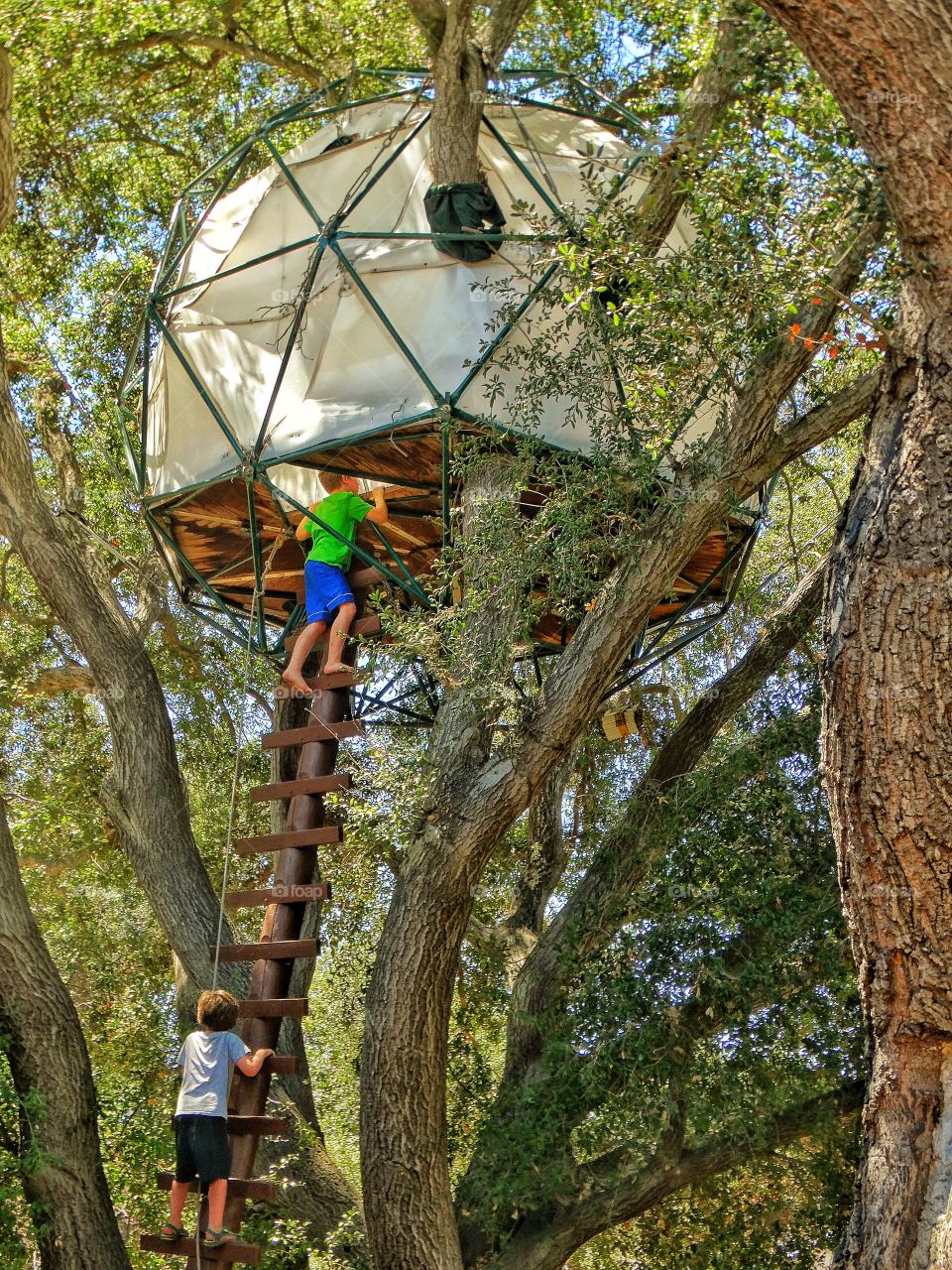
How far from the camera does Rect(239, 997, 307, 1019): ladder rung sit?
6281 mm

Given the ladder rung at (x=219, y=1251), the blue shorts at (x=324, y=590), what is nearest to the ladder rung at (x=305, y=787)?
the blue shorts at (x=324, y=590)

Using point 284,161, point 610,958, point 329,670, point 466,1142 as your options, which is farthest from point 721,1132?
point 284,161

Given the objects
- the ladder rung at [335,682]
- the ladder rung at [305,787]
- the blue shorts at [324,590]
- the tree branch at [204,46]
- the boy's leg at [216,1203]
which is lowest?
the boy's leg at [216,1203]

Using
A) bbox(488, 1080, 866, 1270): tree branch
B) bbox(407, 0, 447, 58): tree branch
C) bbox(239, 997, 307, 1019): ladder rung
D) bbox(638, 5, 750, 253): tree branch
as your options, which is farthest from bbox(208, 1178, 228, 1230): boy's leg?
bbox(407, 0, 447, 58): tree branch

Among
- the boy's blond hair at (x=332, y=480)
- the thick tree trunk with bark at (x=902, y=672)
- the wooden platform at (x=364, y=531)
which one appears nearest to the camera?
the thick tree trunk with bark at (x=902, y=672)

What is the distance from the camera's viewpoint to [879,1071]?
15.4 ft

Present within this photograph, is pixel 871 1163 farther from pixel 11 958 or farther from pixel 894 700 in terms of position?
pixel 11 958

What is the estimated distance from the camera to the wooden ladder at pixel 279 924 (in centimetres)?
603

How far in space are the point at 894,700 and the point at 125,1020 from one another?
24.0 feet

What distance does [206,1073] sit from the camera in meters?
5.93

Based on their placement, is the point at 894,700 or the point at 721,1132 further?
the point at 721,1132

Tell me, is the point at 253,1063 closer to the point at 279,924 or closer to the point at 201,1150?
the point at 201,1150

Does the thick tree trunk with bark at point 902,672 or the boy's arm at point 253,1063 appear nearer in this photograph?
the thick tree trunk with bark at point 902,672

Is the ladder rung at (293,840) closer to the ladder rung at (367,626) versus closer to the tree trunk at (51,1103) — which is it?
the ladder rung at (367,626)
